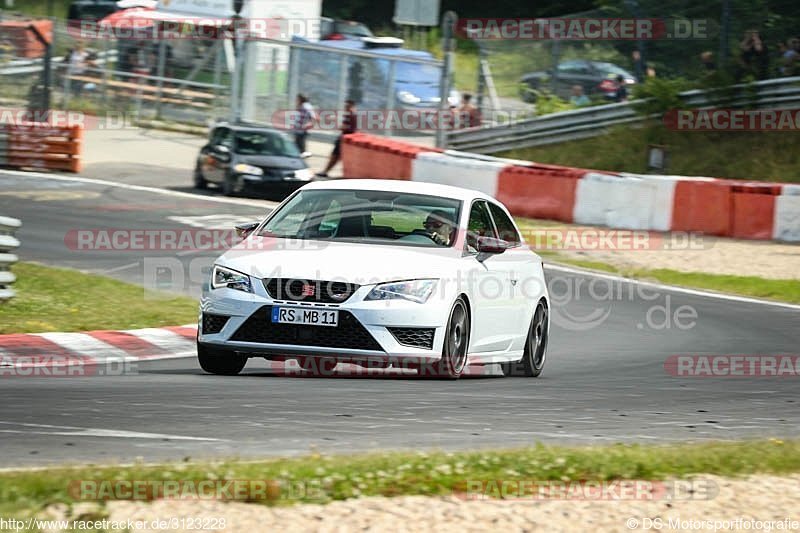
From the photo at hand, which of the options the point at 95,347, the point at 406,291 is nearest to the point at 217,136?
the point at 95,347

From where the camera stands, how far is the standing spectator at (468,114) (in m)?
31.6

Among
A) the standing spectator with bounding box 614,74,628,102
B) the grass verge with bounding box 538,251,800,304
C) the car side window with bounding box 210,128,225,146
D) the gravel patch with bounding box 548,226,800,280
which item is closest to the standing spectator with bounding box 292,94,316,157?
the car side window with bounding box 210,128,225,146

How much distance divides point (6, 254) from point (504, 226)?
4566 mm

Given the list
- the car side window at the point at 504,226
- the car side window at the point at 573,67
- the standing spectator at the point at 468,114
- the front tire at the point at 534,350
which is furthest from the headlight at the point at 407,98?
the car side window at the point at 504,226

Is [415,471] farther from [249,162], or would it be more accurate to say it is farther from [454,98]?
[454,98]

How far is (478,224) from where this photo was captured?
10.5 meters

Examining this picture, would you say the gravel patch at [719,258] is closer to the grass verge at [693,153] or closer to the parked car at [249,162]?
the grass verge at [693,153]

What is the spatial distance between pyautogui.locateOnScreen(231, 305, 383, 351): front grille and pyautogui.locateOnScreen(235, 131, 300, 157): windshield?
1802 centimetres

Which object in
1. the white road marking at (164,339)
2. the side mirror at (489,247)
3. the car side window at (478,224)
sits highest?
the car side window at (478,224)

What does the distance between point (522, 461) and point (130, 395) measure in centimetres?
285

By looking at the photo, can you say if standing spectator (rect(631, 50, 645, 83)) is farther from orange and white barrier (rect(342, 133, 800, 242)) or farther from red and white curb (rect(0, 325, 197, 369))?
red and white curb (rect(0, 325, 197, 369))

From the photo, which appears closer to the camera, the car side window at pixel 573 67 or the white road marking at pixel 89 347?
the white road marking at pixel 89 347

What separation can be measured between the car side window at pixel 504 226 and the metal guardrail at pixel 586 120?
50.7 ft

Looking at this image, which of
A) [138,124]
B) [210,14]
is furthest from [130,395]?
[210,14]
